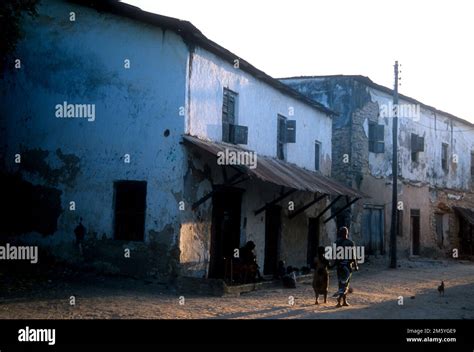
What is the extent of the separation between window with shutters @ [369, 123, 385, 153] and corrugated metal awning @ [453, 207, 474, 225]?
26.2 ft

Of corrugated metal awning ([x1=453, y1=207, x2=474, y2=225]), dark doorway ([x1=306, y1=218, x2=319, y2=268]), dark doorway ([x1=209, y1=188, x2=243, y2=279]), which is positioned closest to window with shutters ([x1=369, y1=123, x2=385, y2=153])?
dark doorway ([x1=306, y1=218, x2=319, y2=268])

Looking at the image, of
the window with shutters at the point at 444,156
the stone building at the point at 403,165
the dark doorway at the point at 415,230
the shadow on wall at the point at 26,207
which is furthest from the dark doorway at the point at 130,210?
the window with shutters at the point at 444,156

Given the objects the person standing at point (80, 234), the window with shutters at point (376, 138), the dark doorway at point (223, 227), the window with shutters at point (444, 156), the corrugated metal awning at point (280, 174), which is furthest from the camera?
the window with shutters at point (444, 156)

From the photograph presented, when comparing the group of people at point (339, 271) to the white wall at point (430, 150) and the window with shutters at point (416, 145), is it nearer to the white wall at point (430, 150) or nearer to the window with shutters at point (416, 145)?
the white wall at point (430, 150)

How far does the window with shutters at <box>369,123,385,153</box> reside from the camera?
23.8 m

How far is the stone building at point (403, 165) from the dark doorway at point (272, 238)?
6110 millimetres

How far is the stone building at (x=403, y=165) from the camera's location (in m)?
23.0

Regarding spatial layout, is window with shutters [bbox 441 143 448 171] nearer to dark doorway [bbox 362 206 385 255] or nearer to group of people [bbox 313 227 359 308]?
dark doorway [bbox 362 206 385 255]

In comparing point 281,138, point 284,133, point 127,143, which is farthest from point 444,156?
point 127,143

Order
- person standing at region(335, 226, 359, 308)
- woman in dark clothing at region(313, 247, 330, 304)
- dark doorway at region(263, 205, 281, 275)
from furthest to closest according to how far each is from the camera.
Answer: dark doorway at region(263, 205, 281, 275)
woman in dark clothing at region(313, 247, 330, 304)
person standing at region(335, 226, 359, 308)

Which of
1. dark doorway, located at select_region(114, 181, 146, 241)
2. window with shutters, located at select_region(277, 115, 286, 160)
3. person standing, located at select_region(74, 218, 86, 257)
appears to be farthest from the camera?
window with shutters, located at select_region(277, 115, 286, 160)

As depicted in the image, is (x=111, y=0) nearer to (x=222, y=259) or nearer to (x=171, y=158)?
(x=171, y=158)
